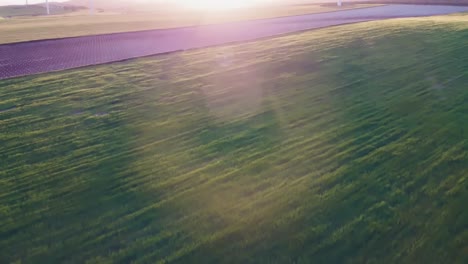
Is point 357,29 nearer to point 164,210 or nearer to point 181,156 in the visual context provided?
point 181,156

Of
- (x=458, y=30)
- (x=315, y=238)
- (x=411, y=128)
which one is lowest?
(x=315, y=238)

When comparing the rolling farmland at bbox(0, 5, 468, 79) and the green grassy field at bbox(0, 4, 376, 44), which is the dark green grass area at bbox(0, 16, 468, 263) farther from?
the green grassy field at bbox(0, 4, 376, 44)

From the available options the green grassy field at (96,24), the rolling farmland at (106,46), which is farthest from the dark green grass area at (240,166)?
the green grassy field at (96,24)

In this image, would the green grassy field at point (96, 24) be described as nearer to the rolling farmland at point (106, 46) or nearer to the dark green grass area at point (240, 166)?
the rolling farmland at point (106, 46)

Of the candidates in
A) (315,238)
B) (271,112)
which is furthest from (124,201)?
(271,112)

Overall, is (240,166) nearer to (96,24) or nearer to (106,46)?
(106,46)

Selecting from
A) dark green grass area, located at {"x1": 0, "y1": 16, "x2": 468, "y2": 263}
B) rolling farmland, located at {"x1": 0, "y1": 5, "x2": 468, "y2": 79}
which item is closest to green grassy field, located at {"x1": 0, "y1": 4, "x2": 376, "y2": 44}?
rolling farmland, located at {"x1": 0, "y1": 5, "x2": 468, "y2": 79}

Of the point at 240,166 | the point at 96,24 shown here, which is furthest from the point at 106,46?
the point at 96,24

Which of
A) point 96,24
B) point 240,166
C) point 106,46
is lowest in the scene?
point 240,166
